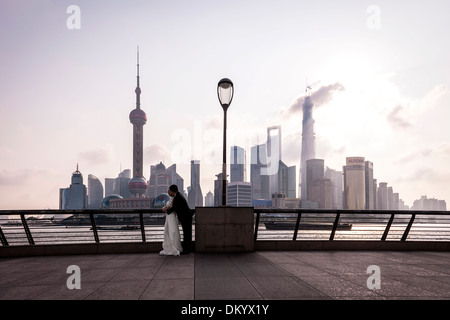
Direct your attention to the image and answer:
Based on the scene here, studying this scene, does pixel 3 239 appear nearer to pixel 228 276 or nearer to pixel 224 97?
pixel 228 276

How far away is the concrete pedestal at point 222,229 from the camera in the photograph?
8844 millimetres

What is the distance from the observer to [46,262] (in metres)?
7.75

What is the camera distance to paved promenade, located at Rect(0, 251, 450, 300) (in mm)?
4781

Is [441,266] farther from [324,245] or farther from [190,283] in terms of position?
[190,283]

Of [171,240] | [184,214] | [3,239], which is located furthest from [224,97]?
[3,239]

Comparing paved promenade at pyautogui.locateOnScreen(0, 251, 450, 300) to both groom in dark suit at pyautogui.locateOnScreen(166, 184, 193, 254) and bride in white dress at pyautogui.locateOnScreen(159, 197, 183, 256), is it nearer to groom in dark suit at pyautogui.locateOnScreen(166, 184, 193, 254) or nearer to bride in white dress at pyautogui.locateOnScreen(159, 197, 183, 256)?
bride in white dress at pyautogui.locateOnScreen(159, 197, 183, 256)

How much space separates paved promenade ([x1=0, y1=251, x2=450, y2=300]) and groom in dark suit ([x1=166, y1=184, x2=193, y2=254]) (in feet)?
1.72

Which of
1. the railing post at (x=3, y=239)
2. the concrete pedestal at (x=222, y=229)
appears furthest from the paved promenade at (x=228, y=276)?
the railing post at (x=3, y=239)

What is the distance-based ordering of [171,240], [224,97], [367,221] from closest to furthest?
[171,240] < [224,97] < [367,221]

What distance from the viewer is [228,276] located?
585cm

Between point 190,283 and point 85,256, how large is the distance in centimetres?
476

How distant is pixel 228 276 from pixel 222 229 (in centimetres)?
303

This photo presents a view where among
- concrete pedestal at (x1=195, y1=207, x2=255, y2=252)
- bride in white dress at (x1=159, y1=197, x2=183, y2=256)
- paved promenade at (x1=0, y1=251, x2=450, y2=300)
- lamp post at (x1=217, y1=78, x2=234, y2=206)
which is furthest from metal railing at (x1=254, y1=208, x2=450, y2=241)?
bride in white dress at (x1=159, y1=197, x2=183, y2=256)
